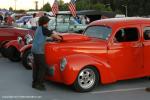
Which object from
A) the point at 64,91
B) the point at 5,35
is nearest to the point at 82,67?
the point at 64,91

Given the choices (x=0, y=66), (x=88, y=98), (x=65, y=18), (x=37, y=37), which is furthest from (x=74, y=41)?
(x=65, y=18)

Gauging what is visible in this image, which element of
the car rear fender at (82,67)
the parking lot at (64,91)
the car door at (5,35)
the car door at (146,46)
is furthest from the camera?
the car door at (5,35)

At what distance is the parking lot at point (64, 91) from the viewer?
9.00 metres

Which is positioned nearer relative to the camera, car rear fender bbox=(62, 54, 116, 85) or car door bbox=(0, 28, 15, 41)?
car rear fender bbox=(62, 54, 116, 85)

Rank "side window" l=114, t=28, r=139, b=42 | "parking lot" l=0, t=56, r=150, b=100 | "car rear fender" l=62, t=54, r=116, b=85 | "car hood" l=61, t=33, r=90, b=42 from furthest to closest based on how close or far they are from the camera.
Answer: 1. "side window" l=114, t=28, r=139, b=42
2. "car hood" l=61, t=33, r=90, b=42
3. "car rear fender" l=62, t=54, r=116, b=85
4. "parking lot" l=0, t=56, r=150, b=100

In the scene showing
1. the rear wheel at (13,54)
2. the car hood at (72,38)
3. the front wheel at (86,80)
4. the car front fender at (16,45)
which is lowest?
the front wheel at (86,80)

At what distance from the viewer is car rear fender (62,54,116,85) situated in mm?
9141

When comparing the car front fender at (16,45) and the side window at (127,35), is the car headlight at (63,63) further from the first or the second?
the car front fender at (16,45)

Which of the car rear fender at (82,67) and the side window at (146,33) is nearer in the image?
the car rear fender at (82,67)

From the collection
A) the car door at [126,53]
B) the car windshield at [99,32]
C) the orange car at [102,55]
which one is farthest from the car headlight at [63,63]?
the car windshield at [99,32]

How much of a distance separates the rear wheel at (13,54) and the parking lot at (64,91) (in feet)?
9.71

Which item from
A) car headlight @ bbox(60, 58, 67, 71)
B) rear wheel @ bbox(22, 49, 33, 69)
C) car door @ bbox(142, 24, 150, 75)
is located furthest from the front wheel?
rear wheel @ bbox(22, 49, 33, 69)

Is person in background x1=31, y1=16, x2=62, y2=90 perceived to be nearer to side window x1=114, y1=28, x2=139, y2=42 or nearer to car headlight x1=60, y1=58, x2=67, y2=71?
car headlight x1=60, y1=58, x2=67, y2=71

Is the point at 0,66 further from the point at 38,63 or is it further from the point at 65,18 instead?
the point at 65,18
